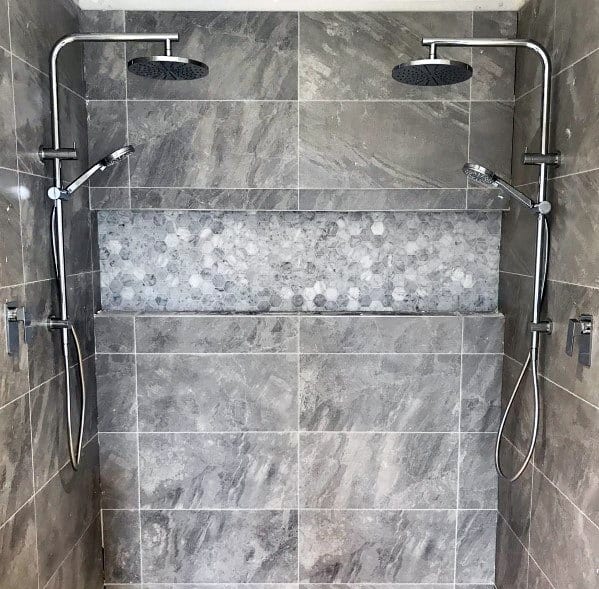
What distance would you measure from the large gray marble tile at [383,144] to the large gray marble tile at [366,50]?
0.14ft

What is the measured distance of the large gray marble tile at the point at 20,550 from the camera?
4.53 ft

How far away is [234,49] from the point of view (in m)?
1.90

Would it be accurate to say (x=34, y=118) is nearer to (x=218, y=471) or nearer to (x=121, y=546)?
(x=218, y=471)

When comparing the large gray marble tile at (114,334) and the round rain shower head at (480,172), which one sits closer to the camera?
the round rain shower head at (480,172)

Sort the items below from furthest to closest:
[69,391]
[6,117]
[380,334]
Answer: [380,334] → [69,391] → [6,117]

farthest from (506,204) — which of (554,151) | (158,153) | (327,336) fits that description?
(158,153)

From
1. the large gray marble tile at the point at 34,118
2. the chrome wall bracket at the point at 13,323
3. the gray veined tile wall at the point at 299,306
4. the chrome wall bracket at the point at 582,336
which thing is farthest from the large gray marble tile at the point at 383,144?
→ the chrome wall bracket at the point at 13,323

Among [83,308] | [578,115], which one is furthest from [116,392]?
[578,115]

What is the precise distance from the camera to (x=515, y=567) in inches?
73.8

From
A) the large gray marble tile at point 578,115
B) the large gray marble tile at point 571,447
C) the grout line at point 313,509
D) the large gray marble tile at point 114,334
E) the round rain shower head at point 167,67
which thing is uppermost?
the round rain shower head at point 167,67

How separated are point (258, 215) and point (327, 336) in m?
0.57

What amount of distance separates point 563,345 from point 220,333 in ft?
3.91

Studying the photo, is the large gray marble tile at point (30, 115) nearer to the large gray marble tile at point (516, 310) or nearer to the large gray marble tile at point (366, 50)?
the large gray marble tile at point (366, 50)

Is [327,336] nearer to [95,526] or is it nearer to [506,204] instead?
[506,204]
